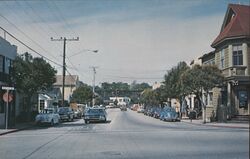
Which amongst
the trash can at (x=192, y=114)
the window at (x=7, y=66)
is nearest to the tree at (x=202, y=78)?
the trash can at (x=192, y=114)

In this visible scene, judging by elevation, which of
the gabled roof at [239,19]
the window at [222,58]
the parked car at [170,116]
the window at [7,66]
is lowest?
the parked car at [170,116]

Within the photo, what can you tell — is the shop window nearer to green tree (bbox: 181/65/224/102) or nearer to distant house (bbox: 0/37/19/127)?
green tree (bbox: 181/65/224/102)

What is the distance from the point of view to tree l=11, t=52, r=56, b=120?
36500 mm

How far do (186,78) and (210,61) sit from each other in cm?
910

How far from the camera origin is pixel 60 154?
14.6 metres

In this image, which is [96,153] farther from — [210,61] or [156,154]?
[210,61]

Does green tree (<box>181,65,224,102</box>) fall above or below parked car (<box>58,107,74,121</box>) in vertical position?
above

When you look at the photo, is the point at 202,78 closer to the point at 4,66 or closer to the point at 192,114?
the point at 192,114

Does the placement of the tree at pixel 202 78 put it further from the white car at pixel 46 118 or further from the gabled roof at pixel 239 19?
the white car at pixel 46 118

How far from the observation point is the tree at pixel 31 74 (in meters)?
36.5

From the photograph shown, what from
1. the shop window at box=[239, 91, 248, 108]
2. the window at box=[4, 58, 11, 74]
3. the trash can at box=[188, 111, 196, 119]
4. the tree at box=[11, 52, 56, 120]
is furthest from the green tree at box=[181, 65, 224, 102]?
the window at box=[4, 58, 11, 74]

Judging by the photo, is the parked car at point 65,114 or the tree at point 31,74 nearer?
the tree at point 31,74

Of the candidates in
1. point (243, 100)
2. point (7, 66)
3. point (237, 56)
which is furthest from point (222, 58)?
point (7, 66)

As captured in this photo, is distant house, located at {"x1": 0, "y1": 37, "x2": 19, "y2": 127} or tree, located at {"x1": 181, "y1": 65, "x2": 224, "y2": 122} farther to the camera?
tree, located at {"x1": 181, "y1": 65, "x2": 224, "y2": 122}
